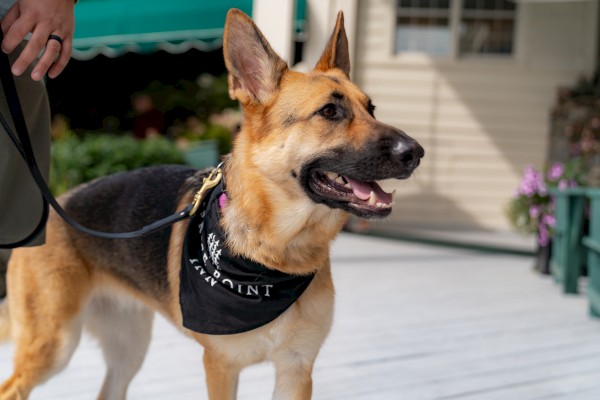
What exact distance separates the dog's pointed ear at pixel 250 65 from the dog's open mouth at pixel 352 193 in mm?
362

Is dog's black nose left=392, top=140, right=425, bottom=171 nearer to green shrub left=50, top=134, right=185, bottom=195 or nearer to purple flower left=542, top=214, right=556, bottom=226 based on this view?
purple flower left=542, top=214, right=556, bottom=226

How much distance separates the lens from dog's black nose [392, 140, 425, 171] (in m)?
2.32

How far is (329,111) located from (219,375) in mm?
953

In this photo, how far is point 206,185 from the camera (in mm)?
2768

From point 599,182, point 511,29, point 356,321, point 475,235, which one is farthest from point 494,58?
point 356,321

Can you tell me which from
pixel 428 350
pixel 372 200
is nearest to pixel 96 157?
pixel 428 350

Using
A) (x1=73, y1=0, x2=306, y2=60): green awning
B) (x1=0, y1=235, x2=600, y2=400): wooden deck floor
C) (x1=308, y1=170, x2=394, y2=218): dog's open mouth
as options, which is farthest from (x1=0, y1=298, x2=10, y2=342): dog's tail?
(x1=73, y1=0, x2=306, y2=60): green awning

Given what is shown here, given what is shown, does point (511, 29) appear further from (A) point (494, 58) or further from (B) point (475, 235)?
(B) point (475, 235)

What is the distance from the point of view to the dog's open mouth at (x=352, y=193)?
2.37 meters

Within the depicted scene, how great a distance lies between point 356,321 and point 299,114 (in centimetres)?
279

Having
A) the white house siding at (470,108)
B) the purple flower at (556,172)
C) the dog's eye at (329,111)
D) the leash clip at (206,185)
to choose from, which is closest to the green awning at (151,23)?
the white house siding at (470,108)

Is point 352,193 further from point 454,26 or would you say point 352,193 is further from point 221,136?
point 454,26

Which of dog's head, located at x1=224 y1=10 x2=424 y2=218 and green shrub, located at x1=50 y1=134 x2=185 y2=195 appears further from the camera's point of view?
green shrub, located at x1=50 y1=134 x2=185 y2=195

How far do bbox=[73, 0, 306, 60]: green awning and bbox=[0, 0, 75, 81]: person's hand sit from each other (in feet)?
20.4
